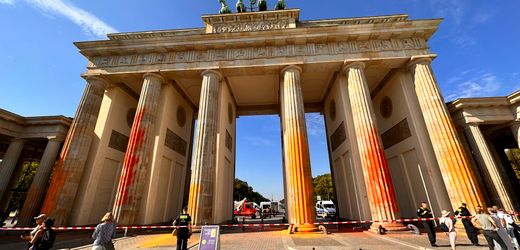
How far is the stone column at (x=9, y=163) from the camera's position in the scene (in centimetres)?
1361

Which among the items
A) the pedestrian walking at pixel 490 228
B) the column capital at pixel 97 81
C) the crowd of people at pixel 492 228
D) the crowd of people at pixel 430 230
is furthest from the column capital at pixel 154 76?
the pedestrian walking at pixel 490 228

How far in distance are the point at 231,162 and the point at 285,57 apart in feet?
28.9

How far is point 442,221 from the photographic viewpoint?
6.40 meters

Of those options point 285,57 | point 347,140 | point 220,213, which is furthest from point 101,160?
point 347,140

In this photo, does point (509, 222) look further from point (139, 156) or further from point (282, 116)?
point (139, 156)

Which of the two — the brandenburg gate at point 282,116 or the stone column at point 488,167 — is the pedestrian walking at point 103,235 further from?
the stone column at point 488,167

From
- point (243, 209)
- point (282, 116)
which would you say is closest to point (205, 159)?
point (282, 116)

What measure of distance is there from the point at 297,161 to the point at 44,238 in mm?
8977

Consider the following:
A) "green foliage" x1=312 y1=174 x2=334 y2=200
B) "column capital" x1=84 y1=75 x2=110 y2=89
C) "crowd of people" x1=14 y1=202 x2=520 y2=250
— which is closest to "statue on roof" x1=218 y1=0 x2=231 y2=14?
"column capital" x1=84 y1=75 x2=110 y2=89

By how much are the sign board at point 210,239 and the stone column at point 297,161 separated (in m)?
5.37

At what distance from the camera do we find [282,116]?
14062 millimetres

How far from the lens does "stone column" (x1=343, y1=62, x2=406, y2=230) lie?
9578 millimetres

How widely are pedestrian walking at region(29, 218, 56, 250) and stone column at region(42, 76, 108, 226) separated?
835cm

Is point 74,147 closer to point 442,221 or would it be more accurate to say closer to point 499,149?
point 442,221
